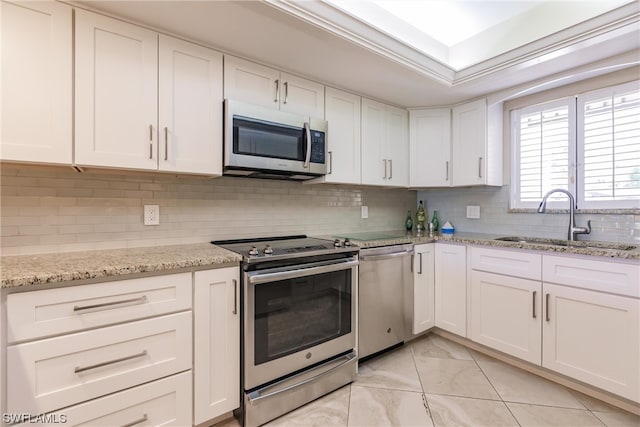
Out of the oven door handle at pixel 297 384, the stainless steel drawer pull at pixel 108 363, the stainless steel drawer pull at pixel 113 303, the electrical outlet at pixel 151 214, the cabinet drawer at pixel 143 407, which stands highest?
the electrical outlet at pixel 151 214

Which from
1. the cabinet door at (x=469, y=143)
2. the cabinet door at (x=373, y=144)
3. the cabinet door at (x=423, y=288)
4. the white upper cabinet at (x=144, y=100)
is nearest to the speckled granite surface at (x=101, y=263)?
the white upper cabinet at (x=144, y=100)

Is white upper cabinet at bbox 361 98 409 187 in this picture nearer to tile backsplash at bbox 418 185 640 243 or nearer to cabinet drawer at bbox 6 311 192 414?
tile backsplash at bbox 418 185 640 243

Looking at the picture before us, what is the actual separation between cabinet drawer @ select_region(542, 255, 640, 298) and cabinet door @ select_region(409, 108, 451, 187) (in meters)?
1.14

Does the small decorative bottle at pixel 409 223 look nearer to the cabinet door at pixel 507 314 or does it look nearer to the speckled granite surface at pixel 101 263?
the cabinet door at pixel 507 314

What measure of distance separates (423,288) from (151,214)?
2169 mm

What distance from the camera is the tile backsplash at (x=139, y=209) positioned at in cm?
154

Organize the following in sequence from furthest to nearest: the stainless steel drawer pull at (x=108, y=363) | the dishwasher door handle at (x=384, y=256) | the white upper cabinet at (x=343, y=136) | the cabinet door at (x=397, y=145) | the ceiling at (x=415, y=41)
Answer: the cabinet door at (x=397, y=145)
the white upper cabinet at (x=343, y=136)
the dishwasher door handle at (x=384, y=256)
the ceiling at (x=415, y=41)
the stainless steel drawer pull at (x=108, y=363)

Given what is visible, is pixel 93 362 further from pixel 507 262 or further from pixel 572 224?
pixel 572 224

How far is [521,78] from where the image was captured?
225cm

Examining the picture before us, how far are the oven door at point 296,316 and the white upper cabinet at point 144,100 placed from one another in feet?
2.55

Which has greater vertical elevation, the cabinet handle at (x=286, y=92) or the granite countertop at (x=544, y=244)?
the cabinet handle at (x=286, y=92)

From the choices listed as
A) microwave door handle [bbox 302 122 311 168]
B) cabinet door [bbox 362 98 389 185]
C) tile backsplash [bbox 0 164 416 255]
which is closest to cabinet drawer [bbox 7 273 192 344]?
tile backsplash [bbox 0 164 416 255]

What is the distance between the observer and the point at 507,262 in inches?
85.6

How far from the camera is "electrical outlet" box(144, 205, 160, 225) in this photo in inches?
72.6
